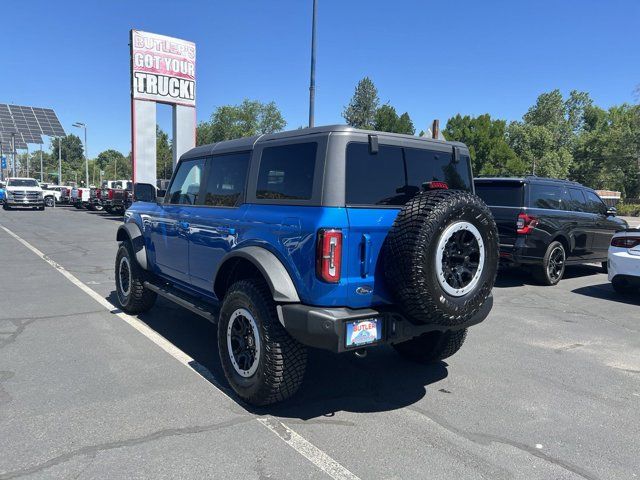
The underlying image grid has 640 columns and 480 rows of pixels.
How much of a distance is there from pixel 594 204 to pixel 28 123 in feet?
225

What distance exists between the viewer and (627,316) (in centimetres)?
675

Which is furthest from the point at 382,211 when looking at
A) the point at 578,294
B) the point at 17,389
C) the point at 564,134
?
the point at 564,134

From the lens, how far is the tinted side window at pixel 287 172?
3.42m

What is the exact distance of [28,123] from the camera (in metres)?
61.2

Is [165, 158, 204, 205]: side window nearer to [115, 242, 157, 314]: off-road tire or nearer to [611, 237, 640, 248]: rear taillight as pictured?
[115, 242, 157, 314]: off-road tire

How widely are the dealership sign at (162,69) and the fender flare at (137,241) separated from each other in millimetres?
16321

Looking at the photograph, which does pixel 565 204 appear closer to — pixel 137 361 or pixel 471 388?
pixel 471 388

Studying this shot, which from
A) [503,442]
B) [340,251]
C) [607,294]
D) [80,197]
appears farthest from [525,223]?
[80,197]

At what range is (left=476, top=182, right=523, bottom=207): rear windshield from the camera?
828cm

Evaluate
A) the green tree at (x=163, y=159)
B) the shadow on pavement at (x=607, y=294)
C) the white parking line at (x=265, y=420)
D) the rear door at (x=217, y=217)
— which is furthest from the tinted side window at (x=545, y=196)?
the green tree at (x=163, y=159)

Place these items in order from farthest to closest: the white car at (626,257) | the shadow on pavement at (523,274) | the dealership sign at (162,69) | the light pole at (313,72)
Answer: the dealership sign at (162,69) → the light pole at (313,72) → the shadow on pavement at (523,274) → the white car at (626,257)

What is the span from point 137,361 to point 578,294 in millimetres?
7234

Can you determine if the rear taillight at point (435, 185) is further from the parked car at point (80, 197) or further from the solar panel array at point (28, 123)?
the solar panel array at point (28, 123)

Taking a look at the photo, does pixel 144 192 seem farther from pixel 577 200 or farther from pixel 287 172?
pixel 577 200
